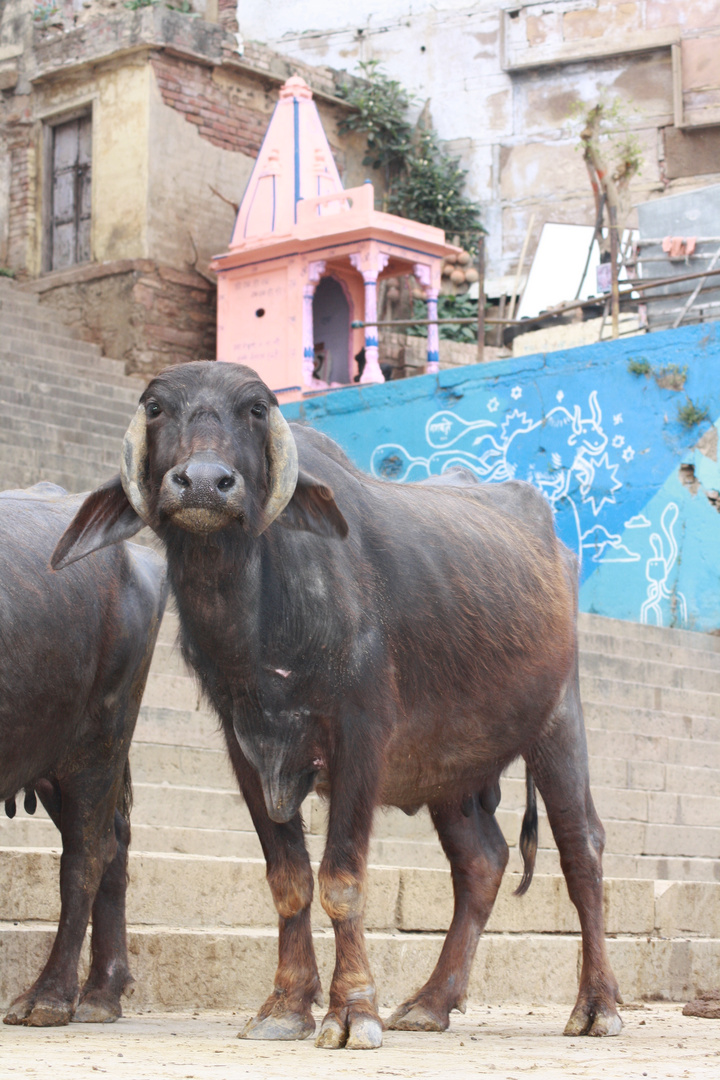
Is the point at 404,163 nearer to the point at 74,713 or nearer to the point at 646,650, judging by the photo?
the point at 646,650

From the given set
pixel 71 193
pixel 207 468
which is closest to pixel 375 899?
pixel 207 468

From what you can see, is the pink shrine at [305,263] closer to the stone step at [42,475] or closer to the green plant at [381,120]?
the green plant at [381,120]

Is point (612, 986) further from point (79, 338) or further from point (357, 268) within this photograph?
point (79, 338)

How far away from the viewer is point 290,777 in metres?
4.41

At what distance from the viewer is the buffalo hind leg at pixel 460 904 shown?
493 centimetres

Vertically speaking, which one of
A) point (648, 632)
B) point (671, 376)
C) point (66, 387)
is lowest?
point (648, 632)

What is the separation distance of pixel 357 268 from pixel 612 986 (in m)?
15.3

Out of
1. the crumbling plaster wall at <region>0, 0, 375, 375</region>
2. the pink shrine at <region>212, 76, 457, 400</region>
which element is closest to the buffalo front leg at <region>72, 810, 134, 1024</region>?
the pink shrine at <region>212, 76, 457, 400</region>

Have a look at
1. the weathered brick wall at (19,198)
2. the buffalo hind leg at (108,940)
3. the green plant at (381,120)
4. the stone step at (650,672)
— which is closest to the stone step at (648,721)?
the stone step at (650,672)

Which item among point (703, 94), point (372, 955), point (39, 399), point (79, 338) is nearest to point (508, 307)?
point (703, 94)

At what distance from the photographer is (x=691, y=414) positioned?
1381cm

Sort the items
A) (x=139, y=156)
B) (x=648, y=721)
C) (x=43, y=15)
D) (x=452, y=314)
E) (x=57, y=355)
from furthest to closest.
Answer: (x=452, y=314) < (x=43, y=15) < (x=139, y=156) < (x=57, y=355) < (x=648, y=721)

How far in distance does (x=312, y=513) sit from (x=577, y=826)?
1862mm

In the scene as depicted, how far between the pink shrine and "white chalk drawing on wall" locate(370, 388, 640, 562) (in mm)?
3105
